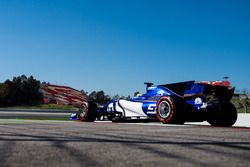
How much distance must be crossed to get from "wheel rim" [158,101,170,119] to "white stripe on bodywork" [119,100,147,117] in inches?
46.3

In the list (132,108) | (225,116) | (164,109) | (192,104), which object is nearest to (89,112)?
(132,108)

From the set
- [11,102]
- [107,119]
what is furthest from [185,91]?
[11,102]

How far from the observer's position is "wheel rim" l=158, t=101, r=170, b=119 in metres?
10.1

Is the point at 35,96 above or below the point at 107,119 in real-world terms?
above

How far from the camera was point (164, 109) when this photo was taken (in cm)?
1015

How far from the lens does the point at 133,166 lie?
110 inches

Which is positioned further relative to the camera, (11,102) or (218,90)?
(11,102)

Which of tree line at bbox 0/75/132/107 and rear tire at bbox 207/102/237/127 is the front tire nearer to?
rear tire at bbox 207/102/237/127

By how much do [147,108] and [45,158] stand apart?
807 centimetres

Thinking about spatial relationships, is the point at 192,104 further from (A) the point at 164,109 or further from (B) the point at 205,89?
(A) the point at 164,109

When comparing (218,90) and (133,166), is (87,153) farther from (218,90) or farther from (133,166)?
(218,90)

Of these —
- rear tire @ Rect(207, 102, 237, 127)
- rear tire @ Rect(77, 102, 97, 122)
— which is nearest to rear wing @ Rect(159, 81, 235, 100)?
rear tire @ Rect(207, 102, 237, 127)

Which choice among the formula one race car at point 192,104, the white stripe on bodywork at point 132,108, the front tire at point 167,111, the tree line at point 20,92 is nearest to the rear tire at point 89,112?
the white stripe on bodywork at point 132,108

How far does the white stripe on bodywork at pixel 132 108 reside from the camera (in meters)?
11.5
